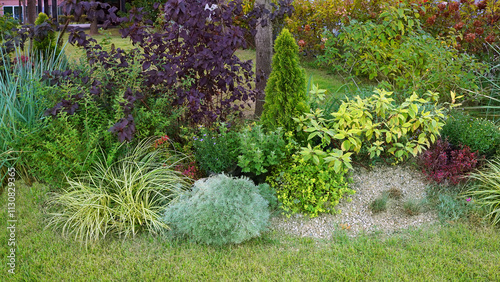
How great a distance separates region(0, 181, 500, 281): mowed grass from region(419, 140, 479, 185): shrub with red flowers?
2.02 ft

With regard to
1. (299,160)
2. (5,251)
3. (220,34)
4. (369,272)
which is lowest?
(5,251)

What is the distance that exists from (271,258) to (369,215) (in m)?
1.18

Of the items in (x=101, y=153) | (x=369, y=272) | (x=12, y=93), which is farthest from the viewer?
(x=12, y=93)

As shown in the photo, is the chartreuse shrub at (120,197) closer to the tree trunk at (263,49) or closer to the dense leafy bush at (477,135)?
the tree trunk at (263,49)

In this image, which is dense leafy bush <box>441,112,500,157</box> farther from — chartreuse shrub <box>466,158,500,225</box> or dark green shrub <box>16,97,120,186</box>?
dark green shrub <box>16,97,120,186</box>

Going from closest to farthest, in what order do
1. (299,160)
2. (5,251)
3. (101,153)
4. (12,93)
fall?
(5,251)
(299,160)
(101,153)
(12,93)

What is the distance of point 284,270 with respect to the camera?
3.11m

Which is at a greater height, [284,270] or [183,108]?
[183,108]

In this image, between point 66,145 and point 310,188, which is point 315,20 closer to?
point 310,188

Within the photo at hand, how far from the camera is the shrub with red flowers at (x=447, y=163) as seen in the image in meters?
4.05

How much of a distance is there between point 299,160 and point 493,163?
2.22 metres

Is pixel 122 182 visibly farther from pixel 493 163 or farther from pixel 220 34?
pixel 493 163

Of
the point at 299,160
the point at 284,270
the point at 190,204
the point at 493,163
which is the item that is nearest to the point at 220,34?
the point at 299,160

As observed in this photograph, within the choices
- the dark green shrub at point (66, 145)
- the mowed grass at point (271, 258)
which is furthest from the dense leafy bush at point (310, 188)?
the dark green shrub at point (66, 145)
